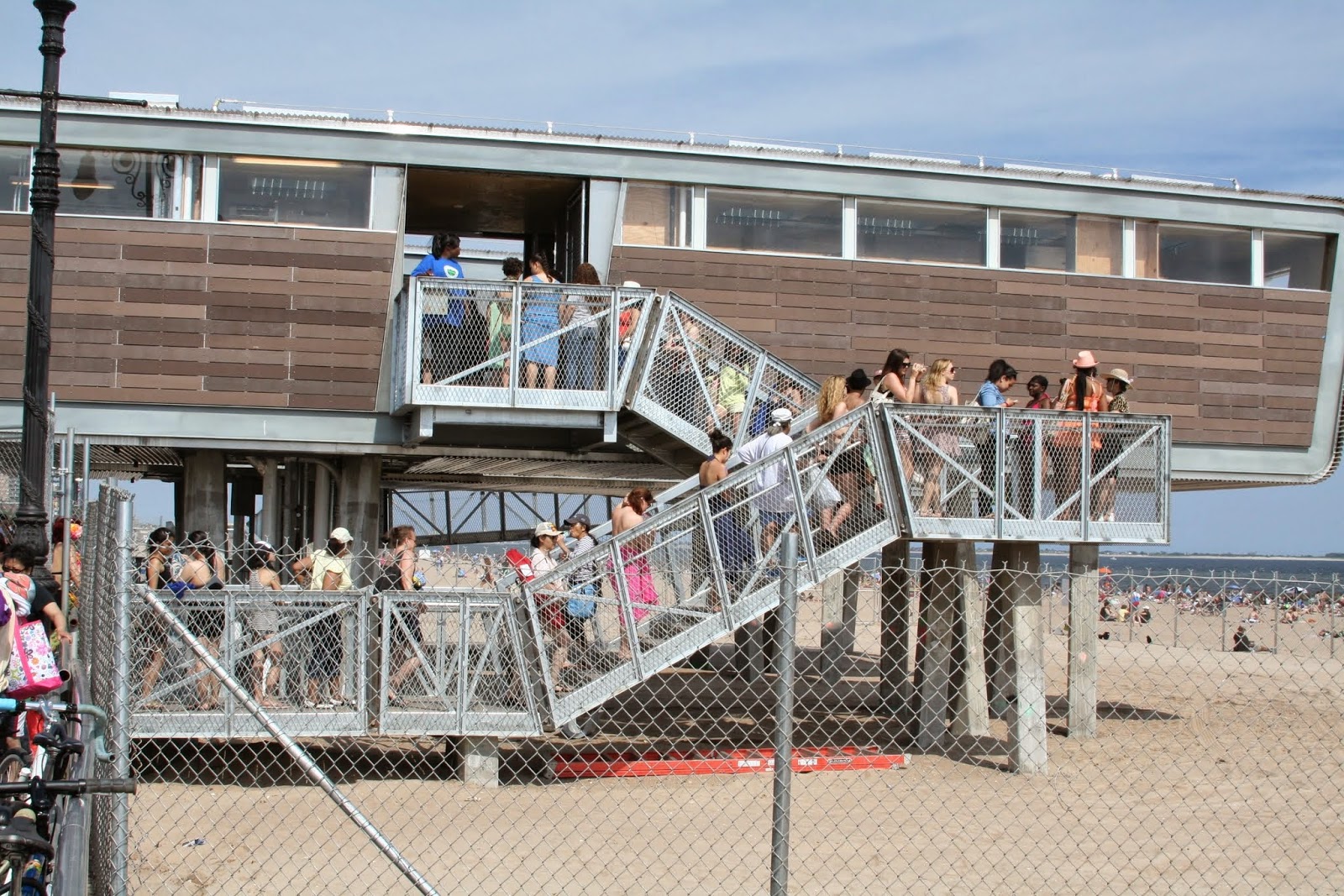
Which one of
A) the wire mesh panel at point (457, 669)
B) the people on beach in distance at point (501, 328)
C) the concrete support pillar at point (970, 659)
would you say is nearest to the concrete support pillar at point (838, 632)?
the concrete support pillar at point (970, 659)

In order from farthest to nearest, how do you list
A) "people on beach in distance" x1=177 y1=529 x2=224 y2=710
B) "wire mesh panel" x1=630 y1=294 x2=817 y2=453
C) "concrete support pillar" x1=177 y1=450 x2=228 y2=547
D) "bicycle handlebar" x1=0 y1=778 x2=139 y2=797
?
1. "concrete support pillar" x1=177 y1=450 x2=228 y2=547
2. "wire mesh panel" x1=630 y1=294 x2=817 y2=453
3. "people on beach in distance" x1=177 y1=529 x2=224 y2=710
4. "bicycle handlebar" x1=0 y1=778 x2=139 y2=797

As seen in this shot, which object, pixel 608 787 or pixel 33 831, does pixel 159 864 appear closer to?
pixel 608 787

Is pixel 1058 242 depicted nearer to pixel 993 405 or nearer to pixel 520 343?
pixel 993 405

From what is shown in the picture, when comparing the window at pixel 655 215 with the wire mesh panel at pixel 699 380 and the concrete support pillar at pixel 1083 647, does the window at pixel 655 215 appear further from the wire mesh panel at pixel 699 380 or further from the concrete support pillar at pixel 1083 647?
the concrete support pillar at pixel 1083 647

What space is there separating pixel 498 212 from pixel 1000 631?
9.86m

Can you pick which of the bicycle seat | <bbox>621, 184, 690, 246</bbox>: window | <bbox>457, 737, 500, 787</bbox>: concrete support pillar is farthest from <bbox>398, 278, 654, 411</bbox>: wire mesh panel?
the bicycle seat

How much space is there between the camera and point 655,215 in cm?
1825

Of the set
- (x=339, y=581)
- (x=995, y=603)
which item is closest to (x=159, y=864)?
(x=339, y=581)

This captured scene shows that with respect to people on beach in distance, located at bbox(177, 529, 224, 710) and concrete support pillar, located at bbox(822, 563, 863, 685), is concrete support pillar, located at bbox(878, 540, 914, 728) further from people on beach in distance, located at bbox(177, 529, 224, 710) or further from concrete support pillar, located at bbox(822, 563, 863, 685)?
people on beach in distance, located at bbox(177, 529, 224, 710)

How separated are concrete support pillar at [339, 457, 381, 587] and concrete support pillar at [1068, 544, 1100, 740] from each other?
8760 mm

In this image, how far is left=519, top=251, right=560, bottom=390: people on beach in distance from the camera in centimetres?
1559

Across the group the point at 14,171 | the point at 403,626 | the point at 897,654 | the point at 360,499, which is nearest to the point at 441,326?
the point at 360,499

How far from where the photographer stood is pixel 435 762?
1468 centimetres

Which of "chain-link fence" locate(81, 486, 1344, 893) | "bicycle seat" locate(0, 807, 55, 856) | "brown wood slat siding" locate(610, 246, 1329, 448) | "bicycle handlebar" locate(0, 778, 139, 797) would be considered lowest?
"chain-link fence" locate(81, 486, 1344, 893)
